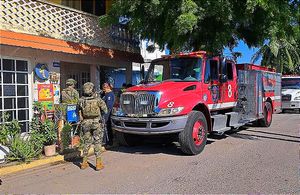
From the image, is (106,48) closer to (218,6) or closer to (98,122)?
(218,6)

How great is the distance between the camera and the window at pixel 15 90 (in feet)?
31.7

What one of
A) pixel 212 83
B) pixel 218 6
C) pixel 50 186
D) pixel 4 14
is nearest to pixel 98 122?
pixel 50 186

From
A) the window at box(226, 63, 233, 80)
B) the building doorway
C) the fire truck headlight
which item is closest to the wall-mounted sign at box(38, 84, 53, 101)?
the building doorway

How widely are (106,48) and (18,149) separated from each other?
5.94 m

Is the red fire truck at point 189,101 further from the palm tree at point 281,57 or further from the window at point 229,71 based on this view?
the palm tree at point 281,57

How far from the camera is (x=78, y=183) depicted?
238 inches

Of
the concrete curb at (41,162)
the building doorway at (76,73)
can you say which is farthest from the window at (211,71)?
the building doorway at (76,73)

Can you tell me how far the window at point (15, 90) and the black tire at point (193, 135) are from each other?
16.4ft

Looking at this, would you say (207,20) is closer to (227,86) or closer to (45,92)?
(227,86)

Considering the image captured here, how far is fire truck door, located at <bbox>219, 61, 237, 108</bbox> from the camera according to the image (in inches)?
388

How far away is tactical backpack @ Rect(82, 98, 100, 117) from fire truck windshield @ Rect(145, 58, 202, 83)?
8.91 feet

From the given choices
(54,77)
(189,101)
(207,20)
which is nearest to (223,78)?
(189,101)


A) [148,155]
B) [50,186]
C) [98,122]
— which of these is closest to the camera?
[50,186]

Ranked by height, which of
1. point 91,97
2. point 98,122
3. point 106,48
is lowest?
point 98,122
